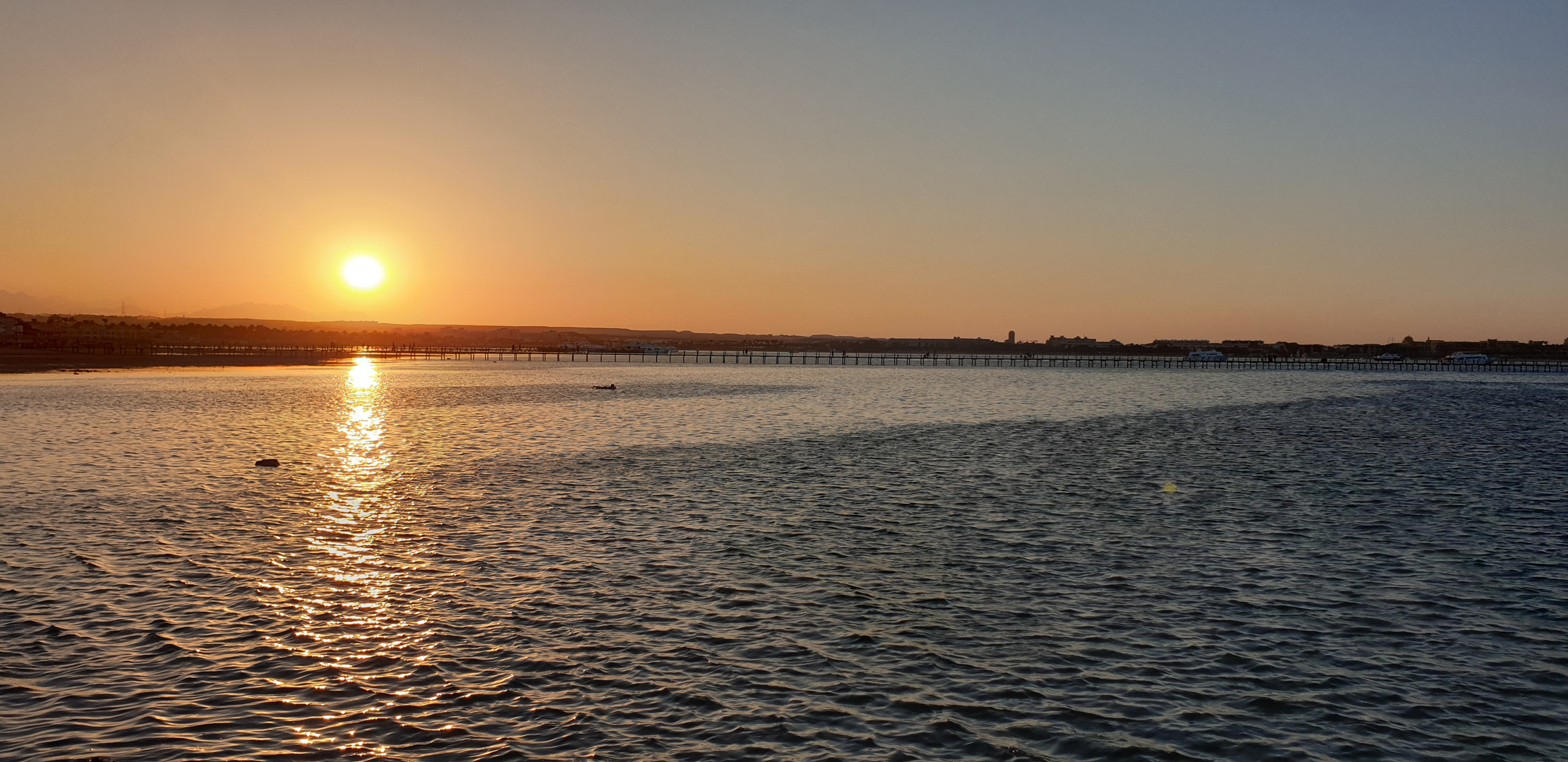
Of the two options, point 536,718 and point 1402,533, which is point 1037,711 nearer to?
point 536,718

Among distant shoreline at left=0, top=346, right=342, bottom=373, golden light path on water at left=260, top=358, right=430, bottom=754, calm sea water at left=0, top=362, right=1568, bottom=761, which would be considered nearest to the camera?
calm sea water at left=0, top=362, right=1568, bottom=761

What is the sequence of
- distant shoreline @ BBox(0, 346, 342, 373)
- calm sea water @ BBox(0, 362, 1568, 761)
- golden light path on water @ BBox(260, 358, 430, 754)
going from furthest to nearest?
distant shoreline @ BBox(0, 346, 342, 373), golden light path on water @ BBox(260, 358, 430, 754), calm sea water @ BBox(0, 362, 1568, 761)

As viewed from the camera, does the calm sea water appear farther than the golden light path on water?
No

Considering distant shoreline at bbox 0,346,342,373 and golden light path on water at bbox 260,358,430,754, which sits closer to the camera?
golden light path on water at bbox 260,358,430,754

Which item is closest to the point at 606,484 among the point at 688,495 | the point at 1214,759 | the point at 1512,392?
the point at 688,495

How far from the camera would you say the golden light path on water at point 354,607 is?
33.0ft

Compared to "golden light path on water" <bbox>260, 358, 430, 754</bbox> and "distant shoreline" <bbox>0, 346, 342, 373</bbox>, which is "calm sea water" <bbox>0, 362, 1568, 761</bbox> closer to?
"golden light path on water" <bbox>260, 358, 430, 754</bbox>

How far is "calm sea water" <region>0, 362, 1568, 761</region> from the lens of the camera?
31.4 ft

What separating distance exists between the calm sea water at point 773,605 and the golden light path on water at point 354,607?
0.07m

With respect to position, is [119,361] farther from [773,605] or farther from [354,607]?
[773,605]

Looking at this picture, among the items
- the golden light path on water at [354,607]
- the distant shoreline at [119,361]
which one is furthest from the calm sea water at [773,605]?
the distant shoreline at [119,361]

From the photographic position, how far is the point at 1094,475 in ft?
96.2

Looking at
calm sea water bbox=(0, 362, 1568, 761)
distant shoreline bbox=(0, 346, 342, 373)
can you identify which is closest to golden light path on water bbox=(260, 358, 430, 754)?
calm sea water bbox=(0, 362, 1568, 761)

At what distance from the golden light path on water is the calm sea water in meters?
0.07
